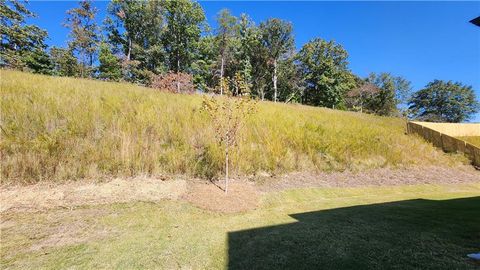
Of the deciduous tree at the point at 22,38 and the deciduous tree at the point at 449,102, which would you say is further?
the deciduous tree at the point at 449,102

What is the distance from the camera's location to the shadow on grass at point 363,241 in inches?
82.4

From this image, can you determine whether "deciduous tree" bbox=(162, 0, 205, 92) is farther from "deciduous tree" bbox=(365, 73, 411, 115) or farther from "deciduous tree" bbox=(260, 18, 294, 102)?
"deciduous tree" bbox=(365, 73, 411, 115)

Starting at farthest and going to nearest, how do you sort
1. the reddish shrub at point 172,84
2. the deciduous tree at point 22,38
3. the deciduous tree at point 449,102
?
the deciduous tree at point 449,102 < the deciduous tree at point 22,38 < the reddish shrub at point 172,84

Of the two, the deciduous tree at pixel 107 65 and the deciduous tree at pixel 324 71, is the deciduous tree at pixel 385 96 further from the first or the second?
the deciduous tree at pixel 107 65

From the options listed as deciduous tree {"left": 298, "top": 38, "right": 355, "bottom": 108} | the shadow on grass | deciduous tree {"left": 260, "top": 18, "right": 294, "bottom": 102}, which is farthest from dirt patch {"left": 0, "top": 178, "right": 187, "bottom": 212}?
deciduous tree {"left": 298, "top": 38, "right": 355, "bottom": 108}

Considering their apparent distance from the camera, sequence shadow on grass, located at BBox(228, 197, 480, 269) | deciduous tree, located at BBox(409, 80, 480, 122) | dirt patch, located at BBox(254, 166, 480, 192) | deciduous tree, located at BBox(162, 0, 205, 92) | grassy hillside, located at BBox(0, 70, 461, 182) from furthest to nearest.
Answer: deciduous tree, located at BBox(409, 80, 480, 122)
deciduous tree, located at BBox(162, 0, 205, 92)
dirt patch, located at BBox(254, 166, 480, 192)
grassy hillside, located at BBox(0, 70, 461, 182)
shadow on grass, located at BBox(228, 197, 480, 269)

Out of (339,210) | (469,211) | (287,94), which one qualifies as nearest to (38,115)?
(339,210)

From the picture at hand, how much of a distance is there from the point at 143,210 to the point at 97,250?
1.09 metres

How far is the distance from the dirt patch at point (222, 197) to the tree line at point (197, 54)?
18.1 metres

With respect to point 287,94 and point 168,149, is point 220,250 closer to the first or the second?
point 168,149

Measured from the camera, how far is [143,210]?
11.3 ft

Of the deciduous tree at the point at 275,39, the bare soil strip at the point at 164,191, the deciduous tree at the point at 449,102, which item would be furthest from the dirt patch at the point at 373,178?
the deciduous tree at the point at 449,102

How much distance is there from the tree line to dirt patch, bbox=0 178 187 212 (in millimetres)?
18522

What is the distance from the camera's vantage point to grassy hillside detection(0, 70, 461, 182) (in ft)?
13.5
